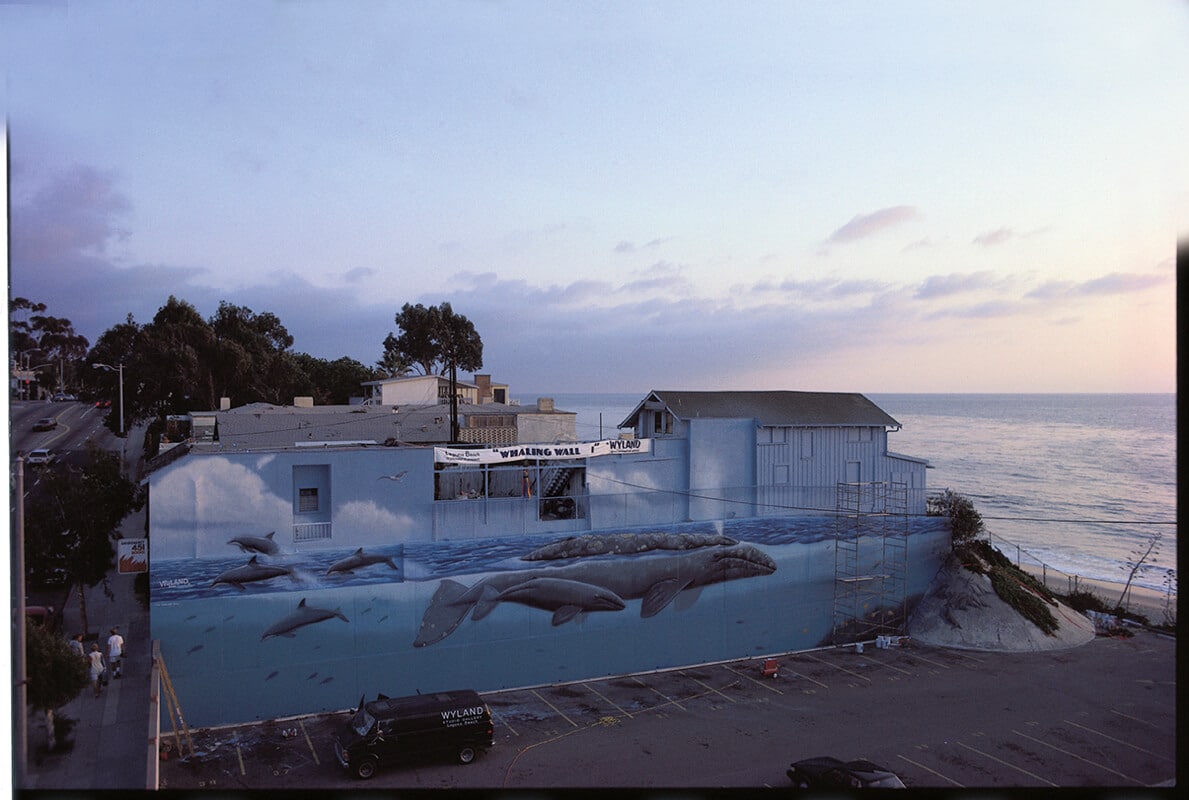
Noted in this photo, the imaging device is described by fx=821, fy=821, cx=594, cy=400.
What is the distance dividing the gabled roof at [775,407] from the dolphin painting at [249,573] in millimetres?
10381

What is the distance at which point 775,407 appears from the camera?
22734 mm

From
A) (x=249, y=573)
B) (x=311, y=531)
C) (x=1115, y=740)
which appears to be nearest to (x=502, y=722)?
(x=311, y=531)

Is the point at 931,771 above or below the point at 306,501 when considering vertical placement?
below

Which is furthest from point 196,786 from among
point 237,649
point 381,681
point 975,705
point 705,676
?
point 975,705

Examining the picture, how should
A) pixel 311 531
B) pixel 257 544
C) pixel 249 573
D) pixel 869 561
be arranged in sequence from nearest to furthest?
pixel 249 573, pixel 257 544, pixel 311 531, pixel 869 561

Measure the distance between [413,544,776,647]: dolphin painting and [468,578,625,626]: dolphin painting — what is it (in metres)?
0.02

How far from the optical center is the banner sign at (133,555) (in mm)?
15820

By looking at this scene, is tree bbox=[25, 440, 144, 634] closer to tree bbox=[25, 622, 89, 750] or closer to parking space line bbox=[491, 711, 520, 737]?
tree bbox=[25, 622, 89, 750]

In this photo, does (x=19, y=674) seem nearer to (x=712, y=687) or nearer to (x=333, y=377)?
(x=712, y=687)

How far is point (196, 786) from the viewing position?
516 inches

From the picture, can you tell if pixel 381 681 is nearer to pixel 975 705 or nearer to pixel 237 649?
pixel 237 649

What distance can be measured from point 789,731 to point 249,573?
11.1 metres

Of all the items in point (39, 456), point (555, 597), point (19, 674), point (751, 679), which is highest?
point (19, 674)

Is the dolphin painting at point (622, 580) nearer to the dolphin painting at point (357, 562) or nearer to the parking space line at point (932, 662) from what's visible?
the dolphin painting at point (357, 562)
